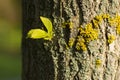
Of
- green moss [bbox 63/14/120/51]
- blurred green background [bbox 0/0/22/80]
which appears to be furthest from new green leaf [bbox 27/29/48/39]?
blurred green background [bbox 0/0/22/80]

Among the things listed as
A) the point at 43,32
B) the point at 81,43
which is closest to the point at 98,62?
the point at 81,43

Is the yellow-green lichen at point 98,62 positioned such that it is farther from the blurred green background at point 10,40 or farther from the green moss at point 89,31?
the blurred green background at point 10,40

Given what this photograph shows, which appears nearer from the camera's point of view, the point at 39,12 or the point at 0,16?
the point at 39,12

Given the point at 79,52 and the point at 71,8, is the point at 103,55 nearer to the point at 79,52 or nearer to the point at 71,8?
the point at 79,52

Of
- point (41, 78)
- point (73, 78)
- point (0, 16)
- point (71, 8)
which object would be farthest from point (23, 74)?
point (0, 16)

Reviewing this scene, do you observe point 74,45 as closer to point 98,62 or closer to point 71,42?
point 71,42
